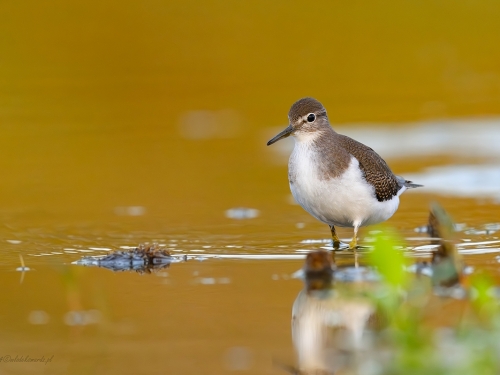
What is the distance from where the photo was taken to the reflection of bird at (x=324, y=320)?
501 cm

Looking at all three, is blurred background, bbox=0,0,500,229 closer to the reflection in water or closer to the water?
the water

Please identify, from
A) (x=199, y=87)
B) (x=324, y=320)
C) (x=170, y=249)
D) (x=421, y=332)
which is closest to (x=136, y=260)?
(x=170, y=249)

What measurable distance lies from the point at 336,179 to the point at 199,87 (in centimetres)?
1070

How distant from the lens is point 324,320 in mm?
5809

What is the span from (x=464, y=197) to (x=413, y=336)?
659 cm

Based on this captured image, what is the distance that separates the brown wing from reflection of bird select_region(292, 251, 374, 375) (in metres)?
2.00

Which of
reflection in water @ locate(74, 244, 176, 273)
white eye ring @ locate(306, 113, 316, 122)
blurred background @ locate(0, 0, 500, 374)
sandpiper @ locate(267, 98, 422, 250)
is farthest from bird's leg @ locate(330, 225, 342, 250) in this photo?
reflection in water @ locate(74, 244, 176, 273)

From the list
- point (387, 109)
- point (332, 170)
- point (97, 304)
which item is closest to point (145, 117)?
point (387, 109)

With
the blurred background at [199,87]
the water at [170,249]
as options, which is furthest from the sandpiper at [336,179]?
the blurred background at [199,87]

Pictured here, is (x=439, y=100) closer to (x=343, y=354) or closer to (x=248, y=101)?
(x=248, y=101)

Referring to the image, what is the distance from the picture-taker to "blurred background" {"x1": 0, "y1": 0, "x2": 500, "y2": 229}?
11781mm

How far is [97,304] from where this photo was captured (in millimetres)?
6375

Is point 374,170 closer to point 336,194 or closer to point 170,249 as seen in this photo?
point 336,194

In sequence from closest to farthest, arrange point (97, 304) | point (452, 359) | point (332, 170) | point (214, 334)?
point (452, 359) < point (214, 334) < point (97, 304) < point (332, 170)
